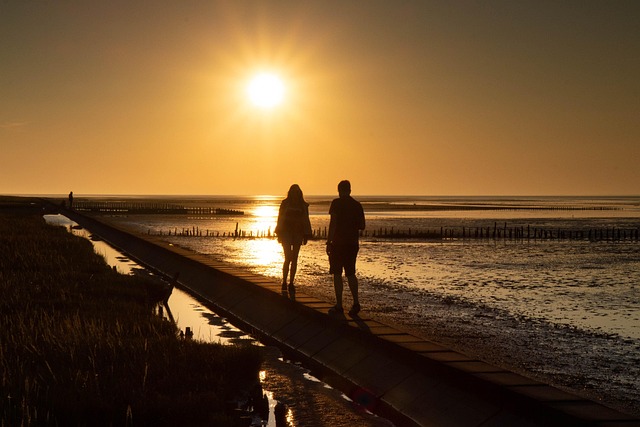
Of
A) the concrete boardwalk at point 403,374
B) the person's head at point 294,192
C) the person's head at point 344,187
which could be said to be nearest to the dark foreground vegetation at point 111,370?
the concrete boardwalk at point 403,374

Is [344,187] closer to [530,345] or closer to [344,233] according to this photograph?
[344,233]

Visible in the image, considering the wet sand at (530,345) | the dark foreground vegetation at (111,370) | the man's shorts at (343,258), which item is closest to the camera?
the dark foreground vegetation at (111,370)

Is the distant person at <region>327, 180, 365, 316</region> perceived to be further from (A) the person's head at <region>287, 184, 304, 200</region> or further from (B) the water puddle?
(A) the person's head at <region>287, 184, 304, 200</region>

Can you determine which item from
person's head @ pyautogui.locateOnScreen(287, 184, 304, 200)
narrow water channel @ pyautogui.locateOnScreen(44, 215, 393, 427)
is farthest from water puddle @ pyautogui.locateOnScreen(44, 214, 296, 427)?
person's head @ pyautogui.locateOnScreen(287, 184, 304, 200)

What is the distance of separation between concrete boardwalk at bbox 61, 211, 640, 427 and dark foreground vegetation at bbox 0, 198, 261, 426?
1528 mm

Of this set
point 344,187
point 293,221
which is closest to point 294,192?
point 293,221

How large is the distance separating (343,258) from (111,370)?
4.70m

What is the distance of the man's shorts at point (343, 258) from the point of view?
1318 centimetres

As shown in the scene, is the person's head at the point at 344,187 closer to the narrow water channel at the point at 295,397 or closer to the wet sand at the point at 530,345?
the narrow water channel at the point at 295,397

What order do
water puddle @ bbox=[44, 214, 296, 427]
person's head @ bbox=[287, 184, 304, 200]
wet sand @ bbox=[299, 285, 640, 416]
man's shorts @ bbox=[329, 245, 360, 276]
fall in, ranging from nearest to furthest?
water puddle @ bbox=[44, 214, 296, 427]
wet sand @ bbox=[299, 285, 640, 416]
man's shorts @ bbox=[329, 245, 360, 276]
person's head @ bbox=[287, 184, 304, 200]

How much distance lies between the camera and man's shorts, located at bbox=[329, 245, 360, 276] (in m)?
13.2

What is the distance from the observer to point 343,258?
1322 cm

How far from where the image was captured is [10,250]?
1283 inches

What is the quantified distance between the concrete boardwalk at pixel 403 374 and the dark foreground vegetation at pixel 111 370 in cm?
153
